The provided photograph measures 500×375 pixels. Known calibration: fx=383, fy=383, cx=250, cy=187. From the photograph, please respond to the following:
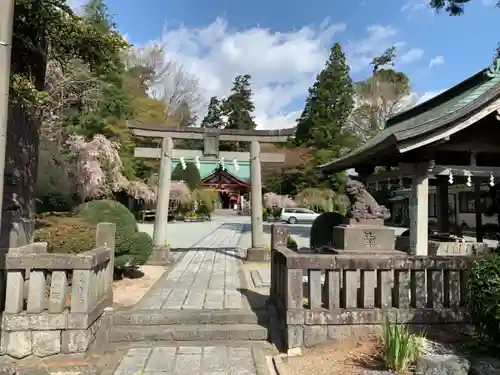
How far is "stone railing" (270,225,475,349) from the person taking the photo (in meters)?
4.40

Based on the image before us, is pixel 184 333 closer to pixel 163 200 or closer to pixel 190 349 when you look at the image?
pixel 190 349

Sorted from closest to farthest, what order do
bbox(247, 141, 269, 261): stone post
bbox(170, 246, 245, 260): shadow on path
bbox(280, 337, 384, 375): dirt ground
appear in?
bbox(280, 337, 384, 375): dirt ground
bbox(247, 141, 269, 261): stone post
bbox(170, 246, 245, 260): shadow on path

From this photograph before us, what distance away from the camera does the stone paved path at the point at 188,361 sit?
13.0 feet

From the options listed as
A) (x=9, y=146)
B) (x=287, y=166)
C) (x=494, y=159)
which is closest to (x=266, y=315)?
(x=9, y=146)

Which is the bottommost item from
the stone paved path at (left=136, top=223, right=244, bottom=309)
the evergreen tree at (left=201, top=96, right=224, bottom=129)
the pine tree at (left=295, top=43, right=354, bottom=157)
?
the stone paved path at (left=136, top=223, right=244, bottom=309)

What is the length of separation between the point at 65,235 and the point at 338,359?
463 centimetres

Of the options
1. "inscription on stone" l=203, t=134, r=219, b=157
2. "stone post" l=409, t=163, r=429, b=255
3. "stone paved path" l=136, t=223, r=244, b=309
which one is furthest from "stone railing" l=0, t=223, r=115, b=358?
"inscription on stone" l=203, t=134, r=219, b=157

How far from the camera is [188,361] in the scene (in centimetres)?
422

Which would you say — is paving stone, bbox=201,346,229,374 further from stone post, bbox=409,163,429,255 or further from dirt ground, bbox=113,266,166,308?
stone post, bbox=409,163,429,255

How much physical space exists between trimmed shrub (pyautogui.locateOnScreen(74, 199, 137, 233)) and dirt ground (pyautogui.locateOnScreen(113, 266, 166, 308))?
1080 mm

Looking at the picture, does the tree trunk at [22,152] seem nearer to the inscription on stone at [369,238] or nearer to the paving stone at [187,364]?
the paving stone at [187,364]

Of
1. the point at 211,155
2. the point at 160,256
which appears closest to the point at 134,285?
the point at 160,256

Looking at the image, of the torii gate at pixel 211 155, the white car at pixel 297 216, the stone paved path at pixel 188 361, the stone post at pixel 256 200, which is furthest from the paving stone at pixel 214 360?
the white car at pixel 297 216

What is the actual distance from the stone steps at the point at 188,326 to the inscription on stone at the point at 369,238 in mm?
2115
